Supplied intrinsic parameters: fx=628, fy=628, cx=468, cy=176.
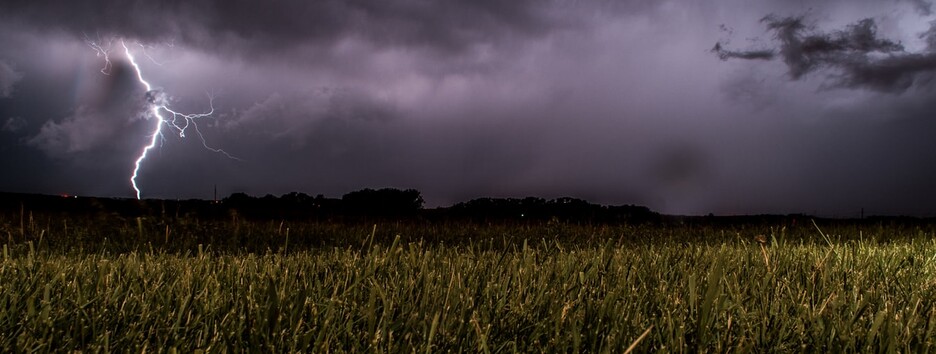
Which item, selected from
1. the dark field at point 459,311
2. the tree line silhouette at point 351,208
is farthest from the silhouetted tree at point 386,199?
the dark field at point 459,311

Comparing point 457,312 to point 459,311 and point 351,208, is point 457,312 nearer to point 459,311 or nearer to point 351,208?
point 459,311

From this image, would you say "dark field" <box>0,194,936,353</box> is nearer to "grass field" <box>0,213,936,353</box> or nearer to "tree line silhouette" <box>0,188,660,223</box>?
"grass field" <box>0,213,936,353</box>

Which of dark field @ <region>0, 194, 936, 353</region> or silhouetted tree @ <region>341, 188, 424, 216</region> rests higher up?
silhouetted tree @ <region>341, 188, 424, 216</region>

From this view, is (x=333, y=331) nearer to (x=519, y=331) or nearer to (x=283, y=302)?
(x=283, y=302)

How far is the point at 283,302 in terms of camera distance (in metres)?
2.24

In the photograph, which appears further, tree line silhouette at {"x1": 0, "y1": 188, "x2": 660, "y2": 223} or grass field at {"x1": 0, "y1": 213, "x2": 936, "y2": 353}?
tree line silhouette at {"x1": 0, "y1": 188, "x2": 660, "y2": 223}

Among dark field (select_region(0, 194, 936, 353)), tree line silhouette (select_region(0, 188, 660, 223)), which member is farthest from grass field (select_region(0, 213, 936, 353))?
tree line silhouette (select_region(0, 188, 660, 223))

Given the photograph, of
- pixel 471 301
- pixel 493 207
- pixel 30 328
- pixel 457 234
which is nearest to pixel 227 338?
pixel 30 328

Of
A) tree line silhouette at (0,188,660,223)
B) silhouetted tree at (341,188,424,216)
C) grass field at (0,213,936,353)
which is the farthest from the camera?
silhouetted tree at (341,188,424,216)

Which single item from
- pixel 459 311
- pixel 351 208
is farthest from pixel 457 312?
pixel 351 208

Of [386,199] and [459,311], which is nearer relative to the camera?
[459,311]

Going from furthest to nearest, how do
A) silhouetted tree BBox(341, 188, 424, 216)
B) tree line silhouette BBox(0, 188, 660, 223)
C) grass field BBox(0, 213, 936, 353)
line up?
silhouetted tree BBox(341, 188, 424, 216) → tree line silhouette BBox(0, 188, 660, 223) → grass field BBox(0, 213, 936, 353)

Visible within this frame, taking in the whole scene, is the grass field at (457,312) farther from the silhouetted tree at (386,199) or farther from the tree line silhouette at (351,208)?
the silhouetted tree at (386,199)

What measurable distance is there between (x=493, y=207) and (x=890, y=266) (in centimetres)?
1342
